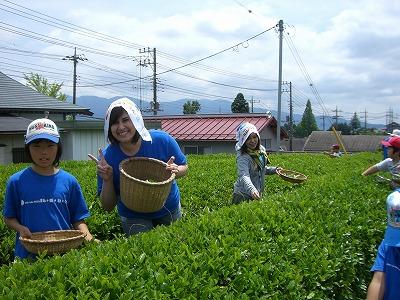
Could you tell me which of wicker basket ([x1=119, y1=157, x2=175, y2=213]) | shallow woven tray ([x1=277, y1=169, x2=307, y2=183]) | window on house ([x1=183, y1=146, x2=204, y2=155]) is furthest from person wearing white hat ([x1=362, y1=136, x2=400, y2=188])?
window on house ([x1=183, y1=146, x2=204, y2=155])

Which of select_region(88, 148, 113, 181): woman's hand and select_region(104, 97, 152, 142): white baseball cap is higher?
select_region(104, 97, 152, 142): white baseball cap

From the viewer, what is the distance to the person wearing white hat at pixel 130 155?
349 centimetres

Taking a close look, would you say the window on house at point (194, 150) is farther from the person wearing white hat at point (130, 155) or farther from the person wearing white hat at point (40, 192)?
the person wearing white hat at point (40, 192)

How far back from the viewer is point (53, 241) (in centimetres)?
282

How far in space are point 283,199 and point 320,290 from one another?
1810mm

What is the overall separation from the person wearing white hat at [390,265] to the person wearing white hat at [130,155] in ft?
5.48

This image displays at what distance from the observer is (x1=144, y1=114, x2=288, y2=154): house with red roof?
28188mm

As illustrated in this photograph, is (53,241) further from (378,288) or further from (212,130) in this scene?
(212,130)

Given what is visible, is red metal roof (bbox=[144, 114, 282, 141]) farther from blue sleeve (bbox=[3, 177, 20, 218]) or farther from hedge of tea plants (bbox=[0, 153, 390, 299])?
blue sleeve (bbox=[3, 177, 20, 218])

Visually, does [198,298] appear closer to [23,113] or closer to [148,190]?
[148,190]

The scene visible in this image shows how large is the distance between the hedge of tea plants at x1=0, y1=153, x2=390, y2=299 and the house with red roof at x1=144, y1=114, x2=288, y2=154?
2302 centimetres

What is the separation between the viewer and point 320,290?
3.08m

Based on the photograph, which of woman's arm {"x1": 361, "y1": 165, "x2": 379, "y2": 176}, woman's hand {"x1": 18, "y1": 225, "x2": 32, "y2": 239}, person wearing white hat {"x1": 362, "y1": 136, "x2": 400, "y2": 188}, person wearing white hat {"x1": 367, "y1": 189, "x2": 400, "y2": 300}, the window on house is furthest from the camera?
the window on house

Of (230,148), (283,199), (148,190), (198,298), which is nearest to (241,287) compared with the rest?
(198,298)
